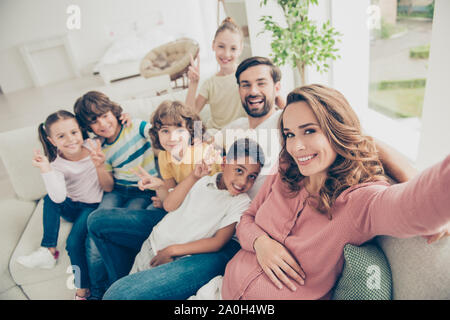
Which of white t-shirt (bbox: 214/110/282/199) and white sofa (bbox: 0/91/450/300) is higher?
white t-shirt (bbox: 214/110/282/199)

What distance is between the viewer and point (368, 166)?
674 millimetres

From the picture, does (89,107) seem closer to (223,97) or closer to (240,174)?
(223,97)

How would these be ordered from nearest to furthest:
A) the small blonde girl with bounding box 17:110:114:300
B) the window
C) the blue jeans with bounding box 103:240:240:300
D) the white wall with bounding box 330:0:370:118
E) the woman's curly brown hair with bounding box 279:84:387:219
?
1. the woman's curly brown hair with bounding box 279:84:387:219
2. the blue jeans with bounding box 103:240:240:300
3. the small blonde girl with bounding box 17:110:114:300
4. the window
5. the white wall with bounding box 330:0:370:118

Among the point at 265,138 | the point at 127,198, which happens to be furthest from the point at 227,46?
the point at 127,198

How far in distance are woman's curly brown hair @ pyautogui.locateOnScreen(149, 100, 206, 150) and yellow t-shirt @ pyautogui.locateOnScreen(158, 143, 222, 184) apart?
2.0 inches

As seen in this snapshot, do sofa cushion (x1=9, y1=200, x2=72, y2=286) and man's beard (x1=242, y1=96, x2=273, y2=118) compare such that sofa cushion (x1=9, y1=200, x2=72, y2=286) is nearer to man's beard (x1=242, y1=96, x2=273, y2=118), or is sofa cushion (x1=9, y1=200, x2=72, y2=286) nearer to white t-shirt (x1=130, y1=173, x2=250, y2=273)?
white t-shirt (x1=130, y1=173, x2=250, y2=273)

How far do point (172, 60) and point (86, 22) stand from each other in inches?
41.9

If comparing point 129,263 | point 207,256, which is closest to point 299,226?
point 207,256

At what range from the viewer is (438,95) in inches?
42.6

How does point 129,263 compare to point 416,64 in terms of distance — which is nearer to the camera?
point 129,263

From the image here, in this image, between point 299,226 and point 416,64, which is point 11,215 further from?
point 416,64

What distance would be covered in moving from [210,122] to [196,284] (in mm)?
A: 998

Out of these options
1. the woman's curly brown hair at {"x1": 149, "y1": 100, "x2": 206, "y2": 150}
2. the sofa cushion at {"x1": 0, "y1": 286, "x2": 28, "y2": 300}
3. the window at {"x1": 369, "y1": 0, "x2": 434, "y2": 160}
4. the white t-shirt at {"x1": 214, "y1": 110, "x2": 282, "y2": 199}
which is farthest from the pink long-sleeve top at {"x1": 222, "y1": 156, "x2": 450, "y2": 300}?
the window at {"x1": 369, "y1": 0, "x2": 434, "y2": 160}

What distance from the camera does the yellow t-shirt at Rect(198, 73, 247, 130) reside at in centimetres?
153
